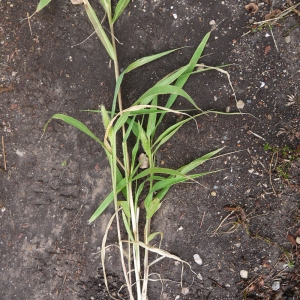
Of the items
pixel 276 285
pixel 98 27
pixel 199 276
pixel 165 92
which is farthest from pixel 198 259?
pixel 98 27

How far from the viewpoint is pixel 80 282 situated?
5.00 ft

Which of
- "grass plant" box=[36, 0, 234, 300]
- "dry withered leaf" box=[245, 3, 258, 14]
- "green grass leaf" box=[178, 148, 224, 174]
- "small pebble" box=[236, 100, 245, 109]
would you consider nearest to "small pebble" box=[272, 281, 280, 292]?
"grass plant" box=[36, 0, 234, 300]

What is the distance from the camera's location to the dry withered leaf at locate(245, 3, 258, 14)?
4.66 feet

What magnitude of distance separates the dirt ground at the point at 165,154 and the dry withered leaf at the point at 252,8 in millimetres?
16

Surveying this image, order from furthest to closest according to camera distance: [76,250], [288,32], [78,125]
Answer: [76,250] → [288,32] → [78,125]

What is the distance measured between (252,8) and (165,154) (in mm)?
695

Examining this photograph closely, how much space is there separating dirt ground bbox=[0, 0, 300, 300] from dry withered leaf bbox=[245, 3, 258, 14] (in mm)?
16

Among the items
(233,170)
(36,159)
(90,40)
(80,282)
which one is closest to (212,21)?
(90,40)

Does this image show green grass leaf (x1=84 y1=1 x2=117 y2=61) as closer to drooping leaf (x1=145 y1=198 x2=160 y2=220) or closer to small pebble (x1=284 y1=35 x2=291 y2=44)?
drooping leaf (x1=145 y1=198 x2=160 y2=220)

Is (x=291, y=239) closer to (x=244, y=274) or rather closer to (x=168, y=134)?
(x=244, y=274)

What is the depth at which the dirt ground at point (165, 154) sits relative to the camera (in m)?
1.44

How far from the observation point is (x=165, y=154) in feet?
4.83

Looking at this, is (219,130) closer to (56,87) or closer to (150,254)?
(150,254)

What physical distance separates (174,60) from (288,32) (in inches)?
18.7
